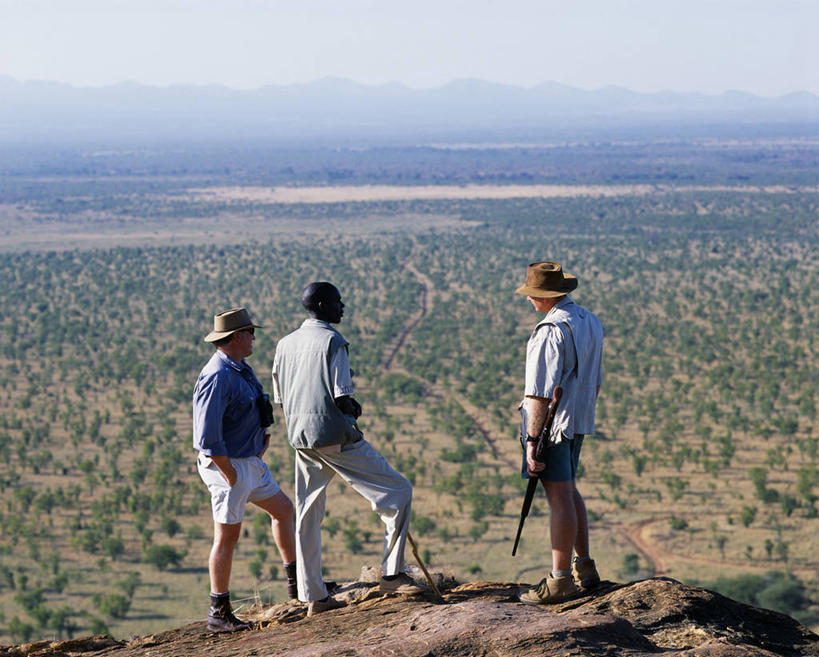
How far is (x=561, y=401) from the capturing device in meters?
5.18

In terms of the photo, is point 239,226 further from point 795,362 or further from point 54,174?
point 54,174

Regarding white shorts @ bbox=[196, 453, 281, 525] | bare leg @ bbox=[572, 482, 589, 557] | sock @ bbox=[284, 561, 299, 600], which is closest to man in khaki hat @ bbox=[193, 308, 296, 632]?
white shorts @ bbox=[196, 453, 281, 525]

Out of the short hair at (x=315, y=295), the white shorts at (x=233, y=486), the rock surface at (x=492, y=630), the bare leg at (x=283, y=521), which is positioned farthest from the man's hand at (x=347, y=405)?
the rock surface at (x=492, y=630)

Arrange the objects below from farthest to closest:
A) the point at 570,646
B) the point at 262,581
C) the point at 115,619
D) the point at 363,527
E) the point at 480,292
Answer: the point at 480,292 → the point at 363,527 → the point at 262,581 → the point at 115,619 → the point at 570,646

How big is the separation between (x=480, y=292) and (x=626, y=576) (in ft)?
129

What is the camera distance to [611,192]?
118 metres

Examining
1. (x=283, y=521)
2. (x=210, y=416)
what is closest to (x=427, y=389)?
(x=283, y=521)

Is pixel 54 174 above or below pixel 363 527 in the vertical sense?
above

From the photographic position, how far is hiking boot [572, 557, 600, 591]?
545 centimetres

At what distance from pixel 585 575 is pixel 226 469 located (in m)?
1.99

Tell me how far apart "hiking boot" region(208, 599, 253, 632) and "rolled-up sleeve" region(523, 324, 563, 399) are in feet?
6.28

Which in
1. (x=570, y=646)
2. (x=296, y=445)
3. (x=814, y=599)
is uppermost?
(x=296, y=445)

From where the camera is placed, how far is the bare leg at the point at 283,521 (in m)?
5.57

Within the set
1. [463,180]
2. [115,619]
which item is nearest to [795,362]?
[115,619]
